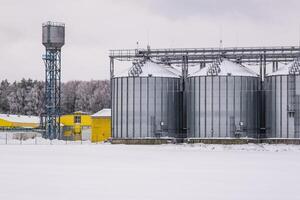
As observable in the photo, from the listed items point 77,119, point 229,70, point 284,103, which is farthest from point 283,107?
point 77,119

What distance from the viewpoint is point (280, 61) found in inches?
3656

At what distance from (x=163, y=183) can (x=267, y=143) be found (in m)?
55.9

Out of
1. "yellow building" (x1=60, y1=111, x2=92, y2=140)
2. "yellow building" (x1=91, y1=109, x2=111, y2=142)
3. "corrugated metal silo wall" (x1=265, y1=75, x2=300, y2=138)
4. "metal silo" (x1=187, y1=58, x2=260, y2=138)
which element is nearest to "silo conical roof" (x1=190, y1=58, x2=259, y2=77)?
"metal silo" (x1=187, y1=58, x2=260, y2=138)

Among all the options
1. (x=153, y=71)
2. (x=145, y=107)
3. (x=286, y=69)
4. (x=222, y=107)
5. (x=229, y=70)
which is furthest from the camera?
(x=153, y=71)

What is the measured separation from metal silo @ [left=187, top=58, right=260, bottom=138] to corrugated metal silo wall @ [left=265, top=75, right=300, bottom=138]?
207 cm

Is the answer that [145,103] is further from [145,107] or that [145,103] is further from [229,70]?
[229,70]

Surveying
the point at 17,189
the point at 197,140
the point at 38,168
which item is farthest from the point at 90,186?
the point at 197,140

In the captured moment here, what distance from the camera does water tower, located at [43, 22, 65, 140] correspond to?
4286 inches

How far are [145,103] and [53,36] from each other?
29.3 meters

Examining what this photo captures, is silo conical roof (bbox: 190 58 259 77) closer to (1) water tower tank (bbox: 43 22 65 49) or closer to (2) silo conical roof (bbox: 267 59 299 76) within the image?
(2) silo conical roof (bbox: 267 59 299 76)

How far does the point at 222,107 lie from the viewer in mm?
83188

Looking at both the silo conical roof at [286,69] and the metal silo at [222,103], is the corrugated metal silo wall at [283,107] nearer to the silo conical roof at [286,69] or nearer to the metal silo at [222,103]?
the silo conical roof at [286,69]

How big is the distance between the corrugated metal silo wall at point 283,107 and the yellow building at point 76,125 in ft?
154

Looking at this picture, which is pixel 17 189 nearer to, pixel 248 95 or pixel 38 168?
pixel 38 168
